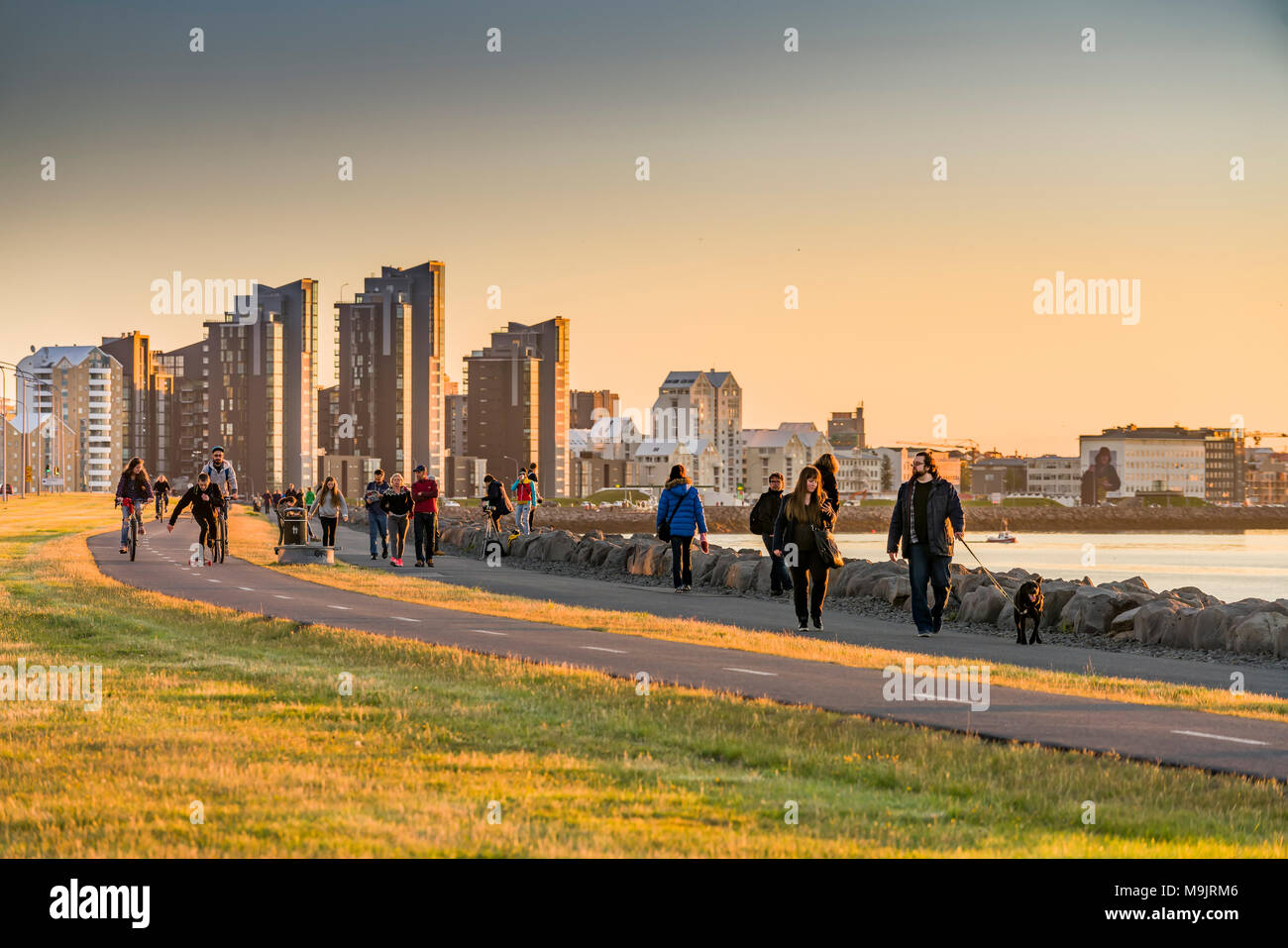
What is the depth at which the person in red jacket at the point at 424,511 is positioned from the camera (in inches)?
1160

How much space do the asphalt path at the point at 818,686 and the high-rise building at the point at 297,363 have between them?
581 ft

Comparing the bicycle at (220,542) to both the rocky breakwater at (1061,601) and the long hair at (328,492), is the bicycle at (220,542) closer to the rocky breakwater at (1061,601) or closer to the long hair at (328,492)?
the long hair at (328,492)

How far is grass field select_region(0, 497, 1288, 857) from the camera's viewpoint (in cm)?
635

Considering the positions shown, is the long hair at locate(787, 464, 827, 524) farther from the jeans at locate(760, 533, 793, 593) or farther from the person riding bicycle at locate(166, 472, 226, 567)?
the person riding bicycle at locate(166, 472, 226, 567)

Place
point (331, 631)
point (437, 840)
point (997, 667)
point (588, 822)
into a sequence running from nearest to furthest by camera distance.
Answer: point (437, 840), point (588, 822), point (997, 667), point (331, 631)

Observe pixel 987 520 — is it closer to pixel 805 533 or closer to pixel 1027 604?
pixel 1027 604

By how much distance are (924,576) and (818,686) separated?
5.80 meters

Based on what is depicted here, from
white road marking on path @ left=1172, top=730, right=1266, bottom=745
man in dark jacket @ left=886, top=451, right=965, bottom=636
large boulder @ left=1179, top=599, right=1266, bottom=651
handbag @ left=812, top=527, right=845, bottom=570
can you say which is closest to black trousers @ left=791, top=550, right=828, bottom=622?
handbag @ left=812, top=527, right=845, bottom=570

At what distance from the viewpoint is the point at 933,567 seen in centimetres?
1709

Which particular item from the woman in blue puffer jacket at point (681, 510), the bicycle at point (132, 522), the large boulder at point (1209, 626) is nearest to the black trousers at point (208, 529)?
the bicycle at point (132, 522)

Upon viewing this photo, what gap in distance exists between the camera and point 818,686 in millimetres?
11633
